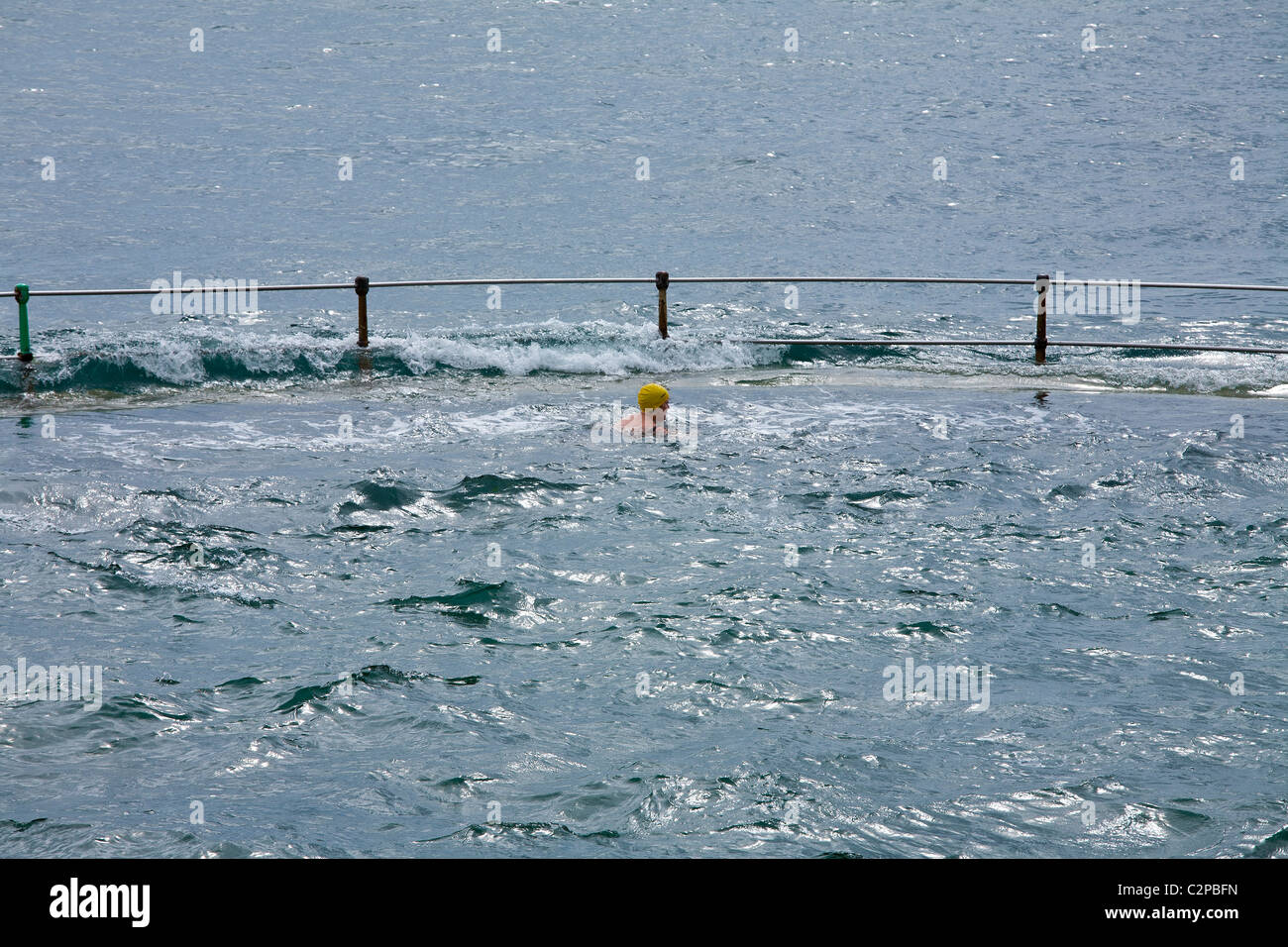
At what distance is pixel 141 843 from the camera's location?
246 inches

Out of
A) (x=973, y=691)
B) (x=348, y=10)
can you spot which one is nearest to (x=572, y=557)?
(x=973, y=691)

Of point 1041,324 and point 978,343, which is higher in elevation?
point 1041,324

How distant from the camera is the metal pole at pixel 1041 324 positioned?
15914mm

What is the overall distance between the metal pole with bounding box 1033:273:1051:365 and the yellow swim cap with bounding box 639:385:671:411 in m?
5.30

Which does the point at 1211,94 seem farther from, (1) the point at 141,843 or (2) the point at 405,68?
(1) the point at 141,843

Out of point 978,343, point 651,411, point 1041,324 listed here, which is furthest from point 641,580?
point 1041,324

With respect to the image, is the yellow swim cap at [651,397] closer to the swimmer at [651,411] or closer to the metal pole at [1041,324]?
the swimmer at [651,411]

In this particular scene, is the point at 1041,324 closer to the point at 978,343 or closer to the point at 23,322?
the point at 978,343

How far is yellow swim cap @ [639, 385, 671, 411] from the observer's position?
13688 mm

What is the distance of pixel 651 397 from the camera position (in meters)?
13.7

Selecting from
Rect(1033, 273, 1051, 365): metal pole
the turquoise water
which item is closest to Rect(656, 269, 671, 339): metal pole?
the turquoise water

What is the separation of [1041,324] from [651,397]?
5.93 m

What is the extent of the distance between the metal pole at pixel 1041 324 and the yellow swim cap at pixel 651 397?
5.30 meters
